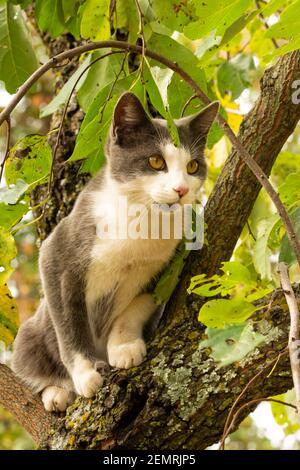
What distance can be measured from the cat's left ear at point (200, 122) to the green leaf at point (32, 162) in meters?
0.63

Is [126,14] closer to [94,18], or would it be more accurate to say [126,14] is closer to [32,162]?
[94,18]

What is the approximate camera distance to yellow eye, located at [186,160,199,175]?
8.42ft

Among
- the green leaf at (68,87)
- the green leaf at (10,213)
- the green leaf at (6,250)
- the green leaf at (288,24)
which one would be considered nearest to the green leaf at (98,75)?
the green leaf at (68,87)

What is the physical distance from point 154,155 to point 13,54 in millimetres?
611

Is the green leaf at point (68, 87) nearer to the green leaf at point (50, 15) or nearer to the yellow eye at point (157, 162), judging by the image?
the green leaf at point (50, 15)

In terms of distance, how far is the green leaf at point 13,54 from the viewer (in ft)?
7.46

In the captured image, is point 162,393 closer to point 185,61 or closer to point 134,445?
point 134,445

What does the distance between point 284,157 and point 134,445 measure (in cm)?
135

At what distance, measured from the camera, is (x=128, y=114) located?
2.43 meters

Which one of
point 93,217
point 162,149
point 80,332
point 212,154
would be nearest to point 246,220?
point 162,149

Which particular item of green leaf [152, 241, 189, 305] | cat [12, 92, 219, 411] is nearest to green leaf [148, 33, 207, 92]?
cat [12, 92, 219, 411]

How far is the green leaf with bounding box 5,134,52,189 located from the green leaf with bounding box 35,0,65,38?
0.45 meters

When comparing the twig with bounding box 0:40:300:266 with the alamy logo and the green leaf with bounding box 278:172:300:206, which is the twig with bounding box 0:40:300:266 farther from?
the alamy logo

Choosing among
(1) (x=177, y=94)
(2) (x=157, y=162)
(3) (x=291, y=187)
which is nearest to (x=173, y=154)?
(2) (x=157, y=162)
